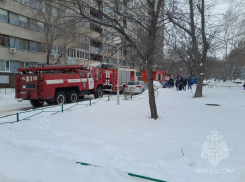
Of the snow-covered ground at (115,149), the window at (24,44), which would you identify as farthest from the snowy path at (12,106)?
the window at (24,44)

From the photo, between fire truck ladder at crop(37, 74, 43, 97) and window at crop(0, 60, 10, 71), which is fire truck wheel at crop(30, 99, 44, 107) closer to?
fire truck ladder at crop(37, 74, 43, 97)

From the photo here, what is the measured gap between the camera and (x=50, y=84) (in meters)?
10.9

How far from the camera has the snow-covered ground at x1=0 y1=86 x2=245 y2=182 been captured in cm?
312

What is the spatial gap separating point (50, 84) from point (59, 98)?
1174mm

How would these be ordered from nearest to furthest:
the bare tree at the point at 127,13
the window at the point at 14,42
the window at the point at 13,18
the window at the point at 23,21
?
the bare tree at the point at 127,13
the window at the point at 13,18
the window at the point at 14,42
the window at the point at 23,21

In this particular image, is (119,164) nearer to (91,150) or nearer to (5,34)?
(91,150)

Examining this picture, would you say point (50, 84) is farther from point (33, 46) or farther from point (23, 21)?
point (23, 21)

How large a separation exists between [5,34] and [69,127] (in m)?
20.9

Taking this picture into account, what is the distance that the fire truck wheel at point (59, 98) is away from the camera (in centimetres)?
1145

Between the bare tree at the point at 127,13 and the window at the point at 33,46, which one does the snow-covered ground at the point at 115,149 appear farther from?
the window at the point at 33,46

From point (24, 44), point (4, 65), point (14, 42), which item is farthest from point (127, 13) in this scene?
point (24, 44)

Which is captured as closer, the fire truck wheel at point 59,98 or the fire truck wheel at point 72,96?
the fire truck wheel at point 59,98

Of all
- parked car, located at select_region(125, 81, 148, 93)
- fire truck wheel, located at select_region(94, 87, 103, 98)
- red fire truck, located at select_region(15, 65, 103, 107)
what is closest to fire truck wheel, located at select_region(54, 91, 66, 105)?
red fire truck, located at select_region(15, 65, 103, 107)

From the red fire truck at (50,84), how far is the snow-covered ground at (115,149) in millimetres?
4478
